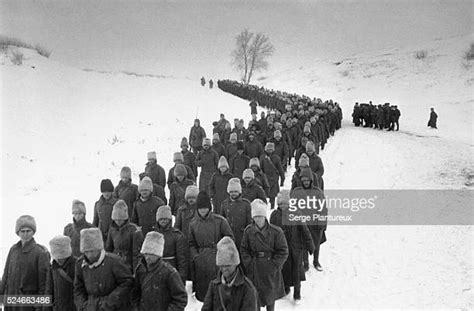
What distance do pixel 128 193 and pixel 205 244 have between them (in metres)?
2.78

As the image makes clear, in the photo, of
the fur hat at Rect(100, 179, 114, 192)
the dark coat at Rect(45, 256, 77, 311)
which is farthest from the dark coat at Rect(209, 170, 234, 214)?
the dark coat at Rect(45, 256, 77, 311)

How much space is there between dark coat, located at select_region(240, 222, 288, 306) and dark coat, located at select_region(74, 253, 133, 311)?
174cm

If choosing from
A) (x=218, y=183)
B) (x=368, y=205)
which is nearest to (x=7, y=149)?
(x=218, y=183)

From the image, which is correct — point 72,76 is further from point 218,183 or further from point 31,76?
point 218,183

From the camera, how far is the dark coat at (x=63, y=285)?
15.5ft

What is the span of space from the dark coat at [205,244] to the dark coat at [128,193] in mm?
2514

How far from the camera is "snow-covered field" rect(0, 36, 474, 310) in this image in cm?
759

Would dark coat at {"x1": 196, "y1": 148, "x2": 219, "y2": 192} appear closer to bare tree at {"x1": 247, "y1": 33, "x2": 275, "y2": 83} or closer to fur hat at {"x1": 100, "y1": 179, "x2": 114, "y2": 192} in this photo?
fur hat at {"x1": 100, "y1": 179, "x2": 114, "y2": 192}

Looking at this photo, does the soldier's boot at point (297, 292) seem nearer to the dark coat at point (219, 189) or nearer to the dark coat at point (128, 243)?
the dark coat at point (128, 243)

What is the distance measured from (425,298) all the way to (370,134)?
1529cm

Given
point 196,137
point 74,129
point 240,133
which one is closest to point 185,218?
point 240,133

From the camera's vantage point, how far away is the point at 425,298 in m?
6.94

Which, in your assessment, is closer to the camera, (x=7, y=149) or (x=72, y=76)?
(x=7, y=149)

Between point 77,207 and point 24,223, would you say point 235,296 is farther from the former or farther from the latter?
point 77,207
